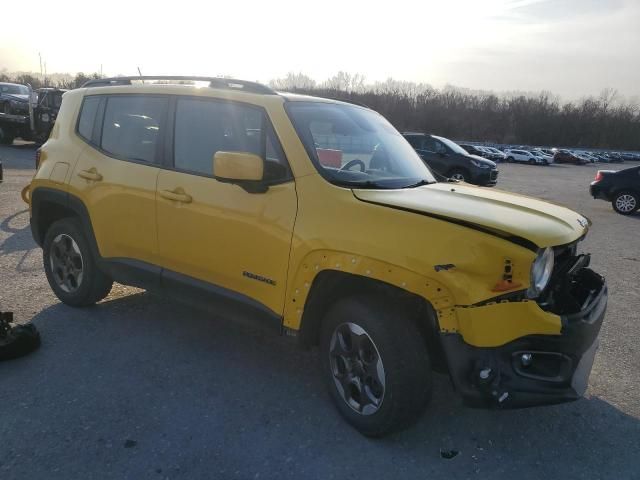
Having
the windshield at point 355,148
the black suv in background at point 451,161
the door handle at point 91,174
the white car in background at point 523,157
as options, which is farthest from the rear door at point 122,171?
the white car in background at point 523,157

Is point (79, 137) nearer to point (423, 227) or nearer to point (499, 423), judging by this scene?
point (423, 227)

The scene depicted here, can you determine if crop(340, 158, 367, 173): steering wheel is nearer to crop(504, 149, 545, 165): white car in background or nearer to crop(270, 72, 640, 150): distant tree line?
crop(504, 149, 545, 165): white car in background

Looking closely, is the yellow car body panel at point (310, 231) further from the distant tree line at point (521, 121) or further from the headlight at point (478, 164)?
the distant tree line at point (521, 121)

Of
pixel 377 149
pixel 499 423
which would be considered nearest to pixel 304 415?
pixel 499 423

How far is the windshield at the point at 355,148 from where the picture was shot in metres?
3.34

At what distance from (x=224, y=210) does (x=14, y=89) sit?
21.7 meters

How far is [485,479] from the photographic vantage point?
108 inches

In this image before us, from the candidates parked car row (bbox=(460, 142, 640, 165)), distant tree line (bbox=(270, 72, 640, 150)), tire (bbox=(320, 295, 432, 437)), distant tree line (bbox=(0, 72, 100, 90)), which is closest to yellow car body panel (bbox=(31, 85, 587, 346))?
tire (bbox=(320, 295, 432, 437))

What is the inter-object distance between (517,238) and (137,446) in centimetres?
226

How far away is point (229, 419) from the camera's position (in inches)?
124

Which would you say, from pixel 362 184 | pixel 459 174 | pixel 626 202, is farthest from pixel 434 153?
pixel 362 184

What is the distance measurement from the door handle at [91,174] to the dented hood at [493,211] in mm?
2292

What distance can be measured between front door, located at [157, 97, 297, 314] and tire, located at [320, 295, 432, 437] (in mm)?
432

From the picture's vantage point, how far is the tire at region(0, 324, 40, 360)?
369 centimetres
